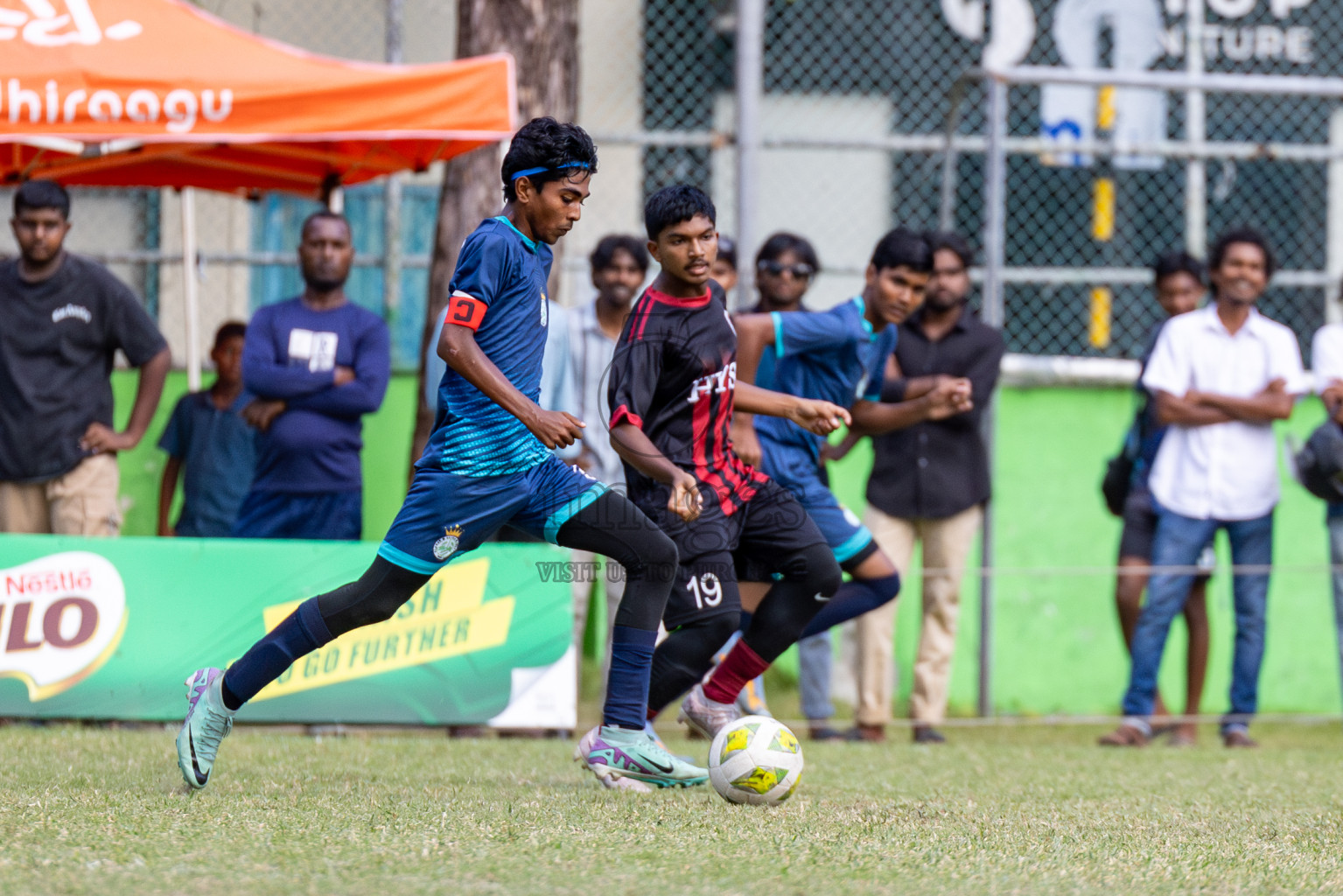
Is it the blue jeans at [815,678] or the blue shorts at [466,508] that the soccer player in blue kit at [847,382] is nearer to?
the blue jeans at [815,678]

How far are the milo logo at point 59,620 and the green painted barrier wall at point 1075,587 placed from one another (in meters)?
4.27

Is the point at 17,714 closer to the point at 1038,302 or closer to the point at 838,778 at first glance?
the point at 838,778

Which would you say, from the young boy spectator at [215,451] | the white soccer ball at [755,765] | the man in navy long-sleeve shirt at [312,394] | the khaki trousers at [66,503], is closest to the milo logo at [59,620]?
the khaki trousers at [66,503]

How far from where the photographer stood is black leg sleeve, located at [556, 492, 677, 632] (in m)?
4.61

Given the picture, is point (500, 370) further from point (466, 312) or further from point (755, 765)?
point (755, 765)

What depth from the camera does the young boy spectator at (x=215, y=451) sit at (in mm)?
8195

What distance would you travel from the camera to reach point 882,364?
264 inches

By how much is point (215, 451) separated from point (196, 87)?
2049 mm

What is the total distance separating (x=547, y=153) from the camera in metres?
4.56

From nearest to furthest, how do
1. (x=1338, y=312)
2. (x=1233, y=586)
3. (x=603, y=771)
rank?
(x=603, y=771), (x=1233, y=586), (x=1338, y=312)

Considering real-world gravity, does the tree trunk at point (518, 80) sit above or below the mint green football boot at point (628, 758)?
above

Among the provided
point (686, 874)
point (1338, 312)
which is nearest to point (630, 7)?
point (1338, 312)

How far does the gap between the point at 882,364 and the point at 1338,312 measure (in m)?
4.35

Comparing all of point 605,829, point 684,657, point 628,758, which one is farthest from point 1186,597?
point 605,829
